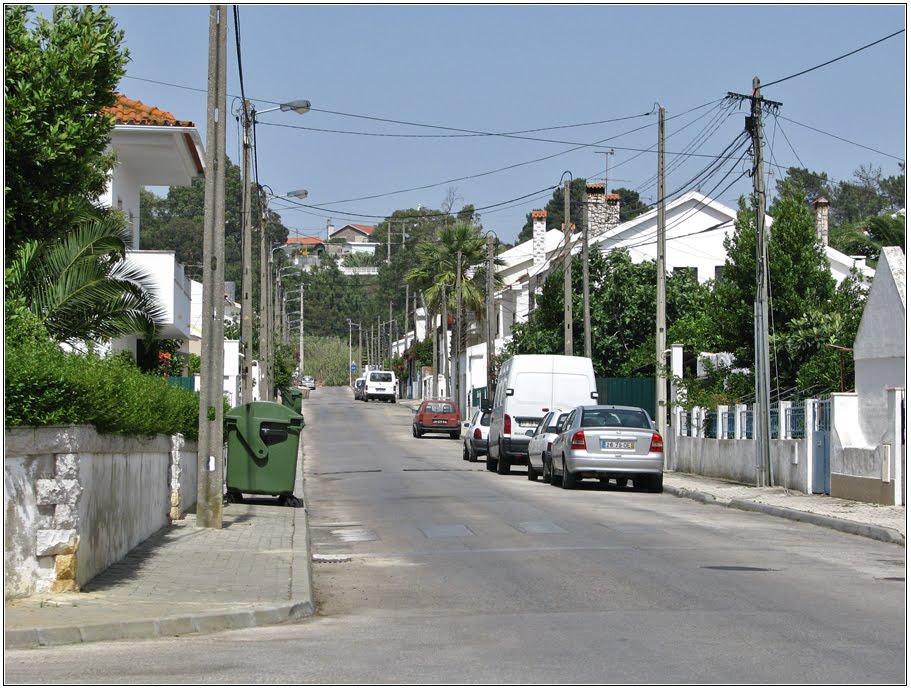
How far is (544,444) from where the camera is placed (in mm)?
29234

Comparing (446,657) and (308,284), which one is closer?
(446,657)

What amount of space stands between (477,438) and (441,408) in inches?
636

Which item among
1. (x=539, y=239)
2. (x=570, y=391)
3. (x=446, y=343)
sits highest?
(x=539, y=239)

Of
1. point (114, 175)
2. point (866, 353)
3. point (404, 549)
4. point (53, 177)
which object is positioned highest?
point (114, 175)

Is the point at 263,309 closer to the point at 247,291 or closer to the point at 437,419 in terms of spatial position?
the point at 247,291

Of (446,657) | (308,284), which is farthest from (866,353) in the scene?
(308,284)

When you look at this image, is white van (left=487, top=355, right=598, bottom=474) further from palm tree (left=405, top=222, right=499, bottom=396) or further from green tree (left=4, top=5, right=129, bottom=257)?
palm tree (left=405, top=222, right=499, bottom=396)

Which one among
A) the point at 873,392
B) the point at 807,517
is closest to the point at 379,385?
the point at 873,392

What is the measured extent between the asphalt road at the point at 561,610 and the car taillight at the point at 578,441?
4.54 meters

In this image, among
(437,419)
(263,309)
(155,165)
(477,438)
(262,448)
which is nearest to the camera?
(262,448)

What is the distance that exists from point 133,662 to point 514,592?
4306 millimetres

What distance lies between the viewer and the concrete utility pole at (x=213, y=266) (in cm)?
1748

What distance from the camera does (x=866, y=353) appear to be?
24078mm

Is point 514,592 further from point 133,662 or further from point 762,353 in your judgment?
point 762,353
